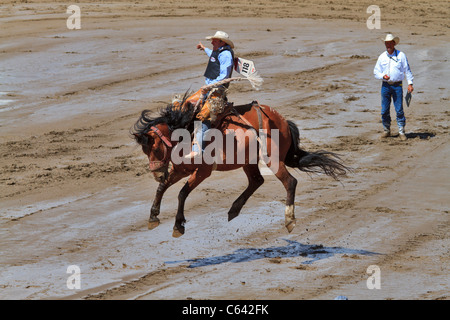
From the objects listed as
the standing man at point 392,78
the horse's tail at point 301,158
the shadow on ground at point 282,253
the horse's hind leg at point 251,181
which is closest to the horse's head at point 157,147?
the shadow on ground at point 282,253

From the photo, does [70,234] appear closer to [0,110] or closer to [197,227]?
[197,227]

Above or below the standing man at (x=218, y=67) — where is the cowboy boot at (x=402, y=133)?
below

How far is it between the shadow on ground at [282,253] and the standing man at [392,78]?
227 inches

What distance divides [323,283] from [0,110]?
31.6ft

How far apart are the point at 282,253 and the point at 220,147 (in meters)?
1.52

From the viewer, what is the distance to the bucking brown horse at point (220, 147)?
8.69 metres

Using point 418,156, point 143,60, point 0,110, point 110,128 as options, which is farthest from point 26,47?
point 418,156

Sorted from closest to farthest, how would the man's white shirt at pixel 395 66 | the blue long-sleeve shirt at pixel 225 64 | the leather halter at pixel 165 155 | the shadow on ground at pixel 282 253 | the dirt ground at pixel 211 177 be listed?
1. the dirt ground at pixel 211 177
2. the leather halter at pixel 165 155
3. the shadow on ground at pixel 282 253
4. the blue long-sleeve shirt at pixel 225 64
5. the man's white shirt at pixel 395 66

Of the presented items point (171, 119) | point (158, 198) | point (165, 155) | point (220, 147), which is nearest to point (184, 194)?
point (158, 198)

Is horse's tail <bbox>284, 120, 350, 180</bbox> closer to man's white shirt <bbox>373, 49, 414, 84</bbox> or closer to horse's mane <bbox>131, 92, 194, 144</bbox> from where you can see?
horse's mane <bbox>131, 92, 194, 144</bbox>

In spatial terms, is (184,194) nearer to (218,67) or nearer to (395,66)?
(218,67)

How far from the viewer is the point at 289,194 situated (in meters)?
9.15

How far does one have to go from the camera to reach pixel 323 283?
820cm

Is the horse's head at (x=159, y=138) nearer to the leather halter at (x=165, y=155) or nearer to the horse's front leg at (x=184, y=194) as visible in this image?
the leather halter at (x=165, y=155)
